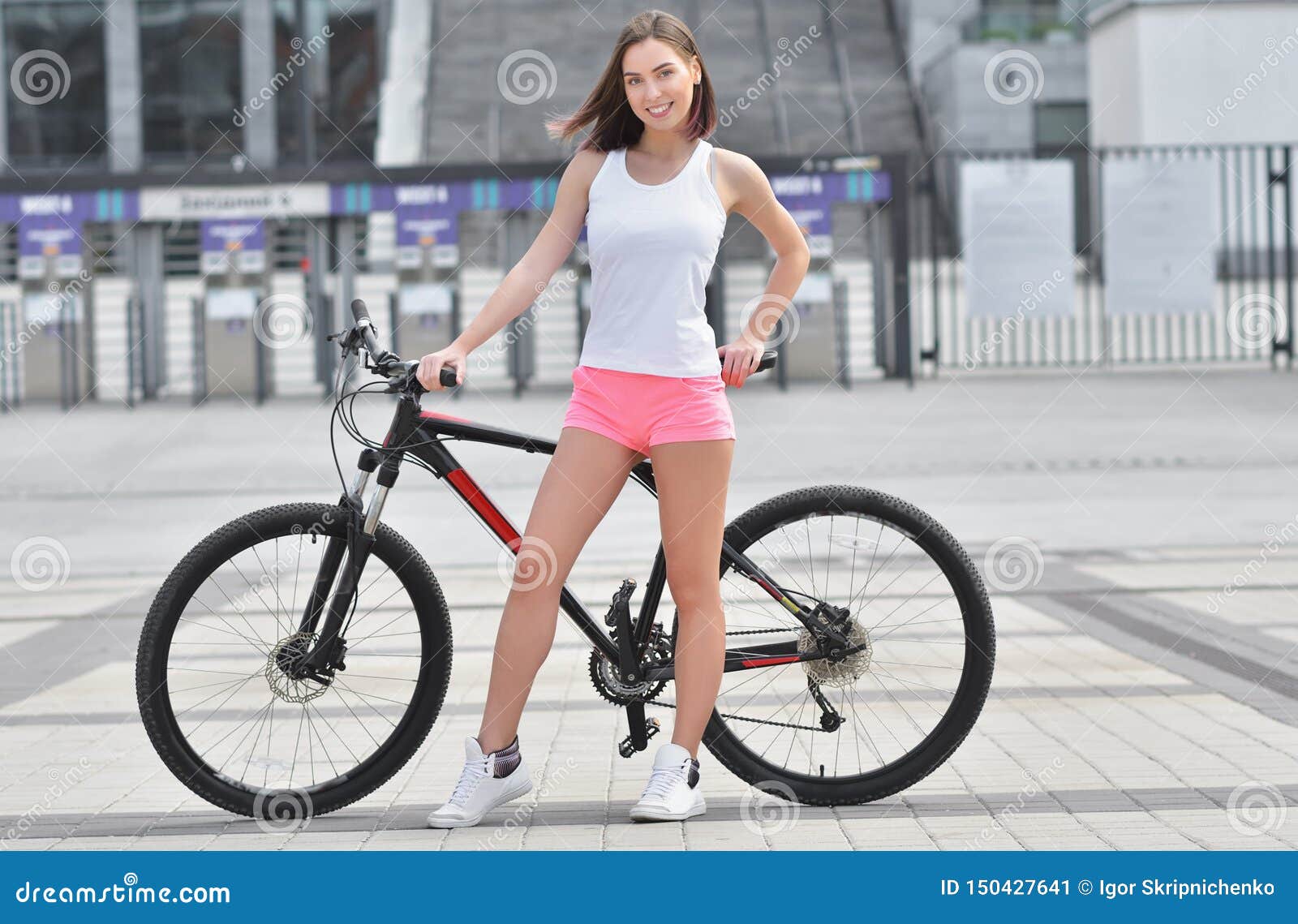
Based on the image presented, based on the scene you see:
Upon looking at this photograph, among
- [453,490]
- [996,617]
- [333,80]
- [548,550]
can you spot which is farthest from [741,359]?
[333,80]

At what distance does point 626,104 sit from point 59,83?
32.2 metres

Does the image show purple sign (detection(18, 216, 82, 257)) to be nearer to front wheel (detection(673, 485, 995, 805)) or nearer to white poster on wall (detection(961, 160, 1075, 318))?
white poster on wall (detection(961, 160, 1075, 318))

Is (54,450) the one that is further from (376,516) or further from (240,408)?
(376,516)

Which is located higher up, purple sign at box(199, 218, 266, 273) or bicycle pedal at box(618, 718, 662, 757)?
purple sign at box(199, 218, 266, 273)

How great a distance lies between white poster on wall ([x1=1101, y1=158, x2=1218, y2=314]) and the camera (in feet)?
66.5

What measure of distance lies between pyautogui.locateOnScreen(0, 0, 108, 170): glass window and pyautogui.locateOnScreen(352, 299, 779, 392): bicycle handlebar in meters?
31.2

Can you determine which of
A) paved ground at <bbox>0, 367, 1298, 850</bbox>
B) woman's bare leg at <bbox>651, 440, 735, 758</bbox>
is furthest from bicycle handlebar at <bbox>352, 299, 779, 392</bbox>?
paved ground at <bbox>0, 367, 1298, 850</bbox>

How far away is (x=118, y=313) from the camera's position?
22.2 m

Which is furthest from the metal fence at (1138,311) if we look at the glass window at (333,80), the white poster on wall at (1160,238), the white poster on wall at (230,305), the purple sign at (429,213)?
the glass window at (333,80)

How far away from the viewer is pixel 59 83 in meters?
33.4

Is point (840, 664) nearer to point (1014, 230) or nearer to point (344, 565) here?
point (344, 565)
